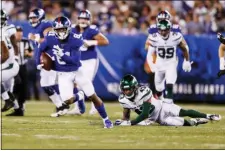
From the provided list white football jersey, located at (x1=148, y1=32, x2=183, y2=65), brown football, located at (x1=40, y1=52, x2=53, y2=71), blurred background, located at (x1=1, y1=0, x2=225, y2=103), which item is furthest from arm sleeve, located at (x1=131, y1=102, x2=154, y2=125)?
blurred background, located at (x1=1, y1=0, x2=225, y2=103)

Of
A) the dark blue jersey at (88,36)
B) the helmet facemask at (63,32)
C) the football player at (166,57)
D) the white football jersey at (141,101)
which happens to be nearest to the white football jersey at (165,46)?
the football player at (166,57)

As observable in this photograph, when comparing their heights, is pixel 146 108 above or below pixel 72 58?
below

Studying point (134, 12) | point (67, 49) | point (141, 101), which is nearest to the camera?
point (141, 101)

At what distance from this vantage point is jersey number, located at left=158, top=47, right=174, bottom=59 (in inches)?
462

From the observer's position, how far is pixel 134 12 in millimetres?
17625

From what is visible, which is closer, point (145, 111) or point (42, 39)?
point (145, 111)

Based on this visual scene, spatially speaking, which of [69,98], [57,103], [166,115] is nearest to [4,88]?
[57,103]

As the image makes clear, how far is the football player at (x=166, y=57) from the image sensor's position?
11594 mm

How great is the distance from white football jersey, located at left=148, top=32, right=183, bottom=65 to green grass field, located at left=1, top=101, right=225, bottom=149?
5.13 ft

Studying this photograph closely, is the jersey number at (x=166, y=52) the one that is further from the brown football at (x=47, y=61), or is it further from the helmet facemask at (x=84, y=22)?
the brown football at (x=47, y=61)

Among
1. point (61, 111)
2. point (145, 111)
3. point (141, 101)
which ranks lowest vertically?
point (61, 111)

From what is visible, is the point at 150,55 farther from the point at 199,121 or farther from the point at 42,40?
the point at 199,121

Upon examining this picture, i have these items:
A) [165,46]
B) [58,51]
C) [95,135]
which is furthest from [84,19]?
[95,135]

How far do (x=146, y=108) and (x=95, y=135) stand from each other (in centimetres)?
88
